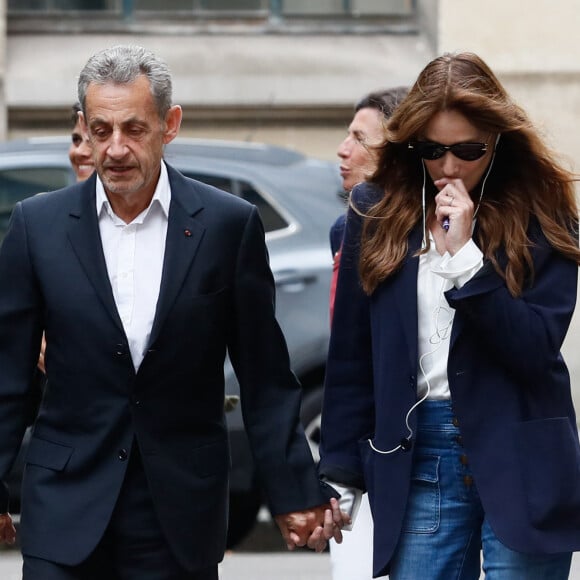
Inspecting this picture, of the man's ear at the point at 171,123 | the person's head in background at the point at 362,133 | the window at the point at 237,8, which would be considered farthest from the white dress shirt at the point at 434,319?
the window at the point at 237,8

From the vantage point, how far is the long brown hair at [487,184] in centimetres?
409

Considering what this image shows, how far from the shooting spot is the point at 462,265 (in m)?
4.04

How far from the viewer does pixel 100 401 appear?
4145mm

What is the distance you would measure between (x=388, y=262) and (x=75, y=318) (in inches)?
31.9

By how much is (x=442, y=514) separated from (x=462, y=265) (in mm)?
633

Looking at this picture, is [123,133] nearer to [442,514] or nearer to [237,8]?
[442,514]

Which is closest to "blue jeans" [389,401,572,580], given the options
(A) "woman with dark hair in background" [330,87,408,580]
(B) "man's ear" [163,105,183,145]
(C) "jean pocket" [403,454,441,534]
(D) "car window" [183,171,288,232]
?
(C) "jean pocket" [403,454,441,534]

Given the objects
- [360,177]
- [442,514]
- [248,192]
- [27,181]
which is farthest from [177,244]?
[248,192]

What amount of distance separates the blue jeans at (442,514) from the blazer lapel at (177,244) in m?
0.70

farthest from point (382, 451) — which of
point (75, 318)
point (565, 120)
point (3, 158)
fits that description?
point (565, 120)

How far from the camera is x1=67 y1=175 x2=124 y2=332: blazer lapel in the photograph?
4113 millimetres

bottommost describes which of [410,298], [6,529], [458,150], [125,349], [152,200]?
[6,529]

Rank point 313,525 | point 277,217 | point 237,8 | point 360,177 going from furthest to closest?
point 237,8 → point 277,217 → point 360,177 → point 313,525

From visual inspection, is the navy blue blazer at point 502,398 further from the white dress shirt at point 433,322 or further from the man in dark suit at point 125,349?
the man in dark suit at point 125,349
